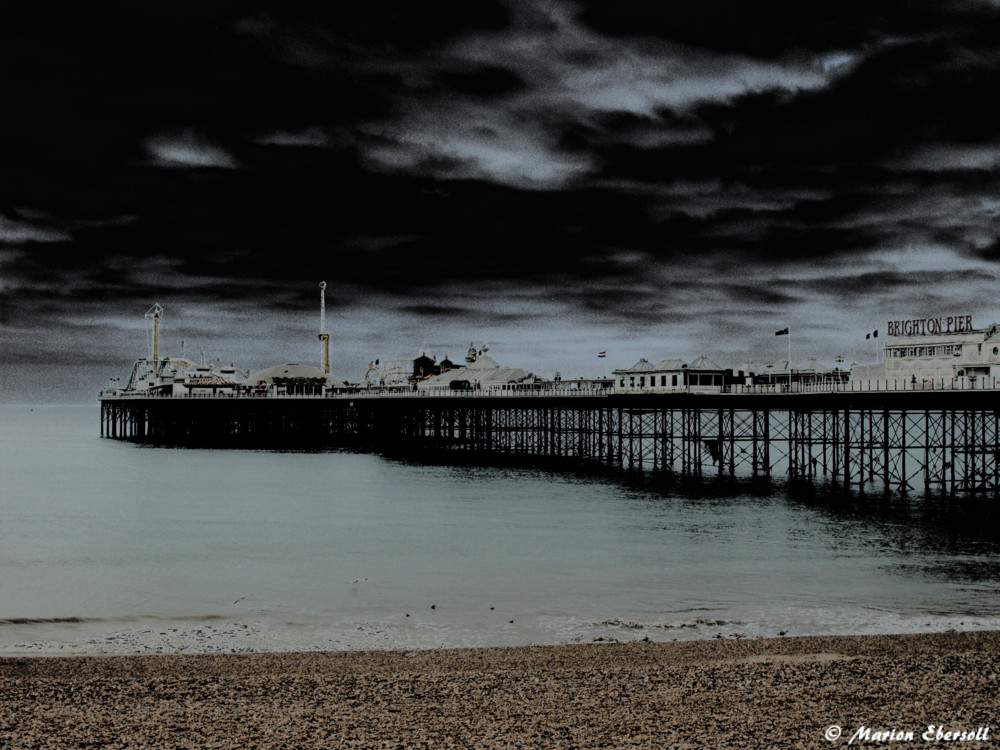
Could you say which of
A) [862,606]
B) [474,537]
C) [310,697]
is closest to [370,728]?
[310,697]

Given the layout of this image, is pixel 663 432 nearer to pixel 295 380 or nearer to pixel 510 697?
pixel 510 697

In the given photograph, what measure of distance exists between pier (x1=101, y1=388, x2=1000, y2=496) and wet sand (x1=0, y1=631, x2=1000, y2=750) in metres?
28.2

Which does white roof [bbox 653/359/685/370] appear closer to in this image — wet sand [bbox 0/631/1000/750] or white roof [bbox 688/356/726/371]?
white roof [bbox 688/356/726/371]

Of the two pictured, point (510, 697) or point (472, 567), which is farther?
point (472, 567)

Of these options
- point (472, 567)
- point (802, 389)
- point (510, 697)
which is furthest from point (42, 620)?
point (802, 389)

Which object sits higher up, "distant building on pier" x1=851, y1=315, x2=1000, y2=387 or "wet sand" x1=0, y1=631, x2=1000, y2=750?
"distant building on pier" x1=851, y1=315, x2=1000, y2=387

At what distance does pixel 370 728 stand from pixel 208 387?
337 ft

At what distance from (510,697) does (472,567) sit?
1186 centimetres

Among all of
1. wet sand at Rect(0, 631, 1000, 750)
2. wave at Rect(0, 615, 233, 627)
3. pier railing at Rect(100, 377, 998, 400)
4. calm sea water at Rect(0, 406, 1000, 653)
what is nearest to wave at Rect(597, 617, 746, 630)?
calm sea water at Rect(0, 406, 1000, 653)

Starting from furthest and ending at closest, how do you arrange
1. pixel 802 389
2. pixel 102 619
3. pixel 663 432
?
pixel 663 432 < pixel 802 389 < pixel 102 619

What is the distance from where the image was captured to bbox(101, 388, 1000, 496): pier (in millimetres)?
41969

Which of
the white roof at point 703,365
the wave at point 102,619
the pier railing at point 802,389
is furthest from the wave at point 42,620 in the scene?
the white roof at point 703,365

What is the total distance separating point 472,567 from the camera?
74.5 ft

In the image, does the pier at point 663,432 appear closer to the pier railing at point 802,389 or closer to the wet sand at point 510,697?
the pier railing at point 802,389
